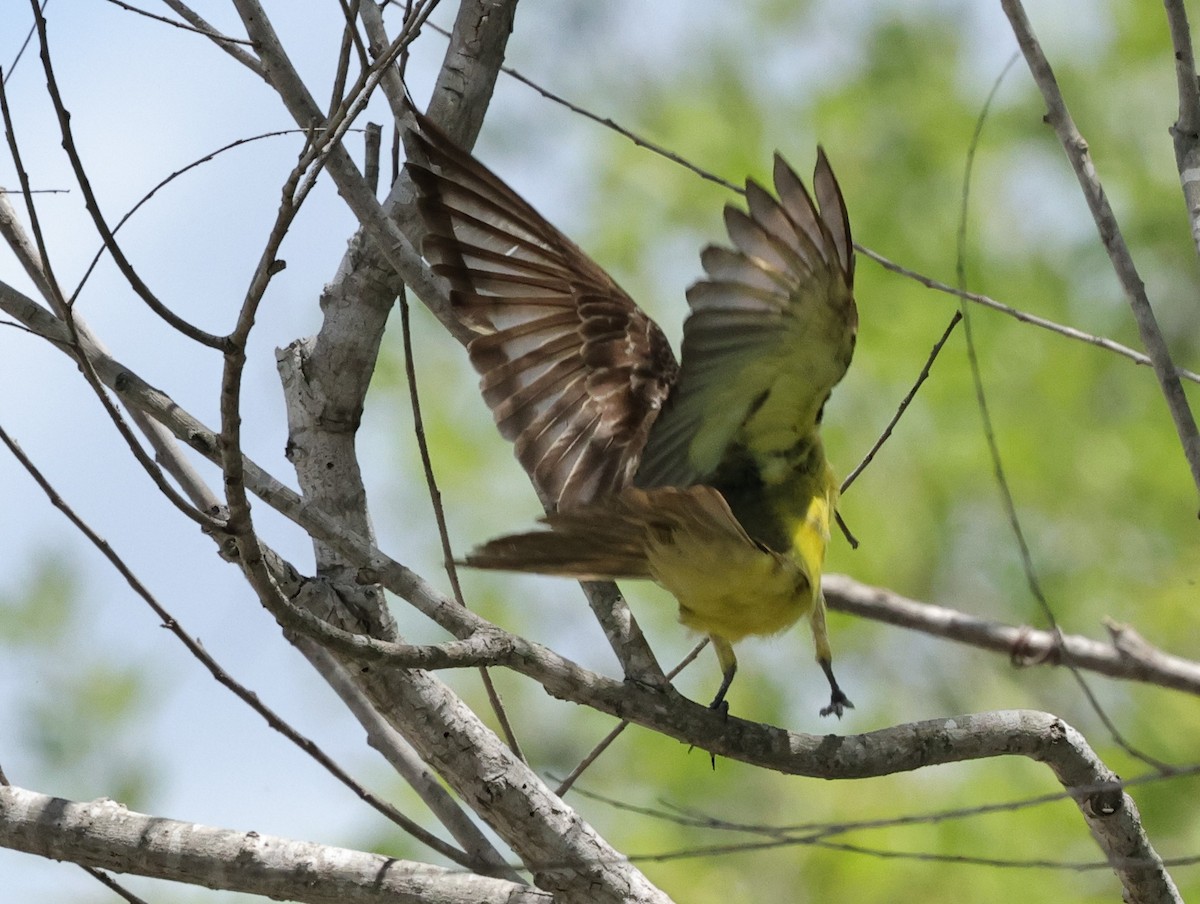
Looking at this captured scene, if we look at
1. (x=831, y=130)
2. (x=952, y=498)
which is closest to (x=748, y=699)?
(x=952, y=498)

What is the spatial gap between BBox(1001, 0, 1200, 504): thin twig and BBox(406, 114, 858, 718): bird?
0.48m

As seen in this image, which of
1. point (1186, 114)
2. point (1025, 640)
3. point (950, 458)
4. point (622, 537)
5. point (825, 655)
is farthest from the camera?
point (950, 458)

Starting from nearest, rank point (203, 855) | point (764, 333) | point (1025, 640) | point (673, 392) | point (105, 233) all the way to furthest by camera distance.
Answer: point (105, 233) < point (203, 855) < point (764, 333) < point (673, 392) < point (1025, 640)

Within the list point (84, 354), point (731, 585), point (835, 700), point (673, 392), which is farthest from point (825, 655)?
point (84, 354)

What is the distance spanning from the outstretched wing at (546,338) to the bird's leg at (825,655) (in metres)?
0.59

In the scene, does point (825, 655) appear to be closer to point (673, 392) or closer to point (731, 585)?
point (731, 585)

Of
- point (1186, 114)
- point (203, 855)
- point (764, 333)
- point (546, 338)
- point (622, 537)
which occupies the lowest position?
point (203, 855)

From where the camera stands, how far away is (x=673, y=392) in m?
3.12

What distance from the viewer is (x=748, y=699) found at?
294 inches

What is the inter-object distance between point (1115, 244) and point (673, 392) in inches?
44.6

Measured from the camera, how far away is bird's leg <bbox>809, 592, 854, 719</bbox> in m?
3.18

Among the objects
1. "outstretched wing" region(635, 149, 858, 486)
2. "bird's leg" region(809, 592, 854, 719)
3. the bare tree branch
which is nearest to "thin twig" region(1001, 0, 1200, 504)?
"outstretched wing" region(635, 149, 858, 486)

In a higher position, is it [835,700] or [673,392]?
[673,392]

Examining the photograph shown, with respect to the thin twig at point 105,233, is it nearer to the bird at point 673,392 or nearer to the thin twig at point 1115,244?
the bird at point 673,392
